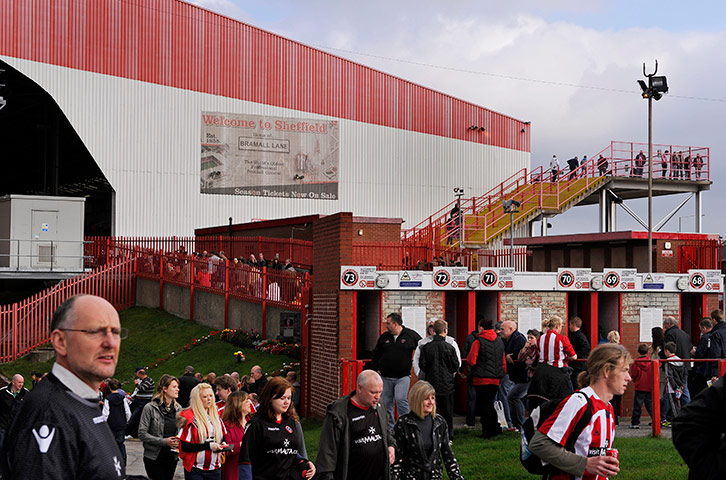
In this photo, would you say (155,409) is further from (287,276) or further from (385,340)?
(287,276)

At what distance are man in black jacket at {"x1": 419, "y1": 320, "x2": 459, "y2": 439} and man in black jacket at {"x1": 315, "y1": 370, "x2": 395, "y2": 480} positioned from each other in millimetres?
6030

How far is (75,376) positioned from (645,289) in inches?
667

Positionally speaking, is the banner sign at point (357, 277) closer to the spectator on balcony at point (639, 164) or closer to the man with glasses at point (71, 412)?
the man with glasses at point (71, 412)

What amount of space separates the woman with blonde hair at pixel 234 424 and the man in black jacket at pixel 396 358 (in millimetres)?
5234

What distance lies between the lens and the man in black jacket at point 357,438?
6.88 m

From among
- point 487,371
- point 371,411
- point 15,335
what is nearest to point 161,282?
point 15,335

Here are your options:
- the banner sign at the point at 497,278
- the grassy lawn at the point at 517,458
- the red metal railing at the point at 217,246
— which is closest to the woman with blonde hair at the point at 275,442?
the grassy lawn at the point at 517,458

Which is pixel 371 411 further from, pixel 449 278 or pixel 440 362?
pixel 449 278

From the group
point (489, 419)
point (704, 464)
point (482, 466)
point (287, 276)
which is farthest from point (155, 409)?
point (287, 276)

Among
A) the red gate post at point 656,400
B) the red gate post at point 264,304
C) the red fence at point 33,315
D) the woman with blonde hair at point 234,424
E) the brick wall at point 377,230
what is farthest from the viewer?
the red fence at point 33,315

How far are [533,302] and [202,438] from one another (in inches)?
437

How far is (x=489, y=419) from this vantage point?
45.0ft

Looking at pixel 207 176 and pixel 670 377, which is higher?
pixel 207 176

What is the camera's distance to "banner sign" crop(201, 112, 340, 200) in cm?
3803
